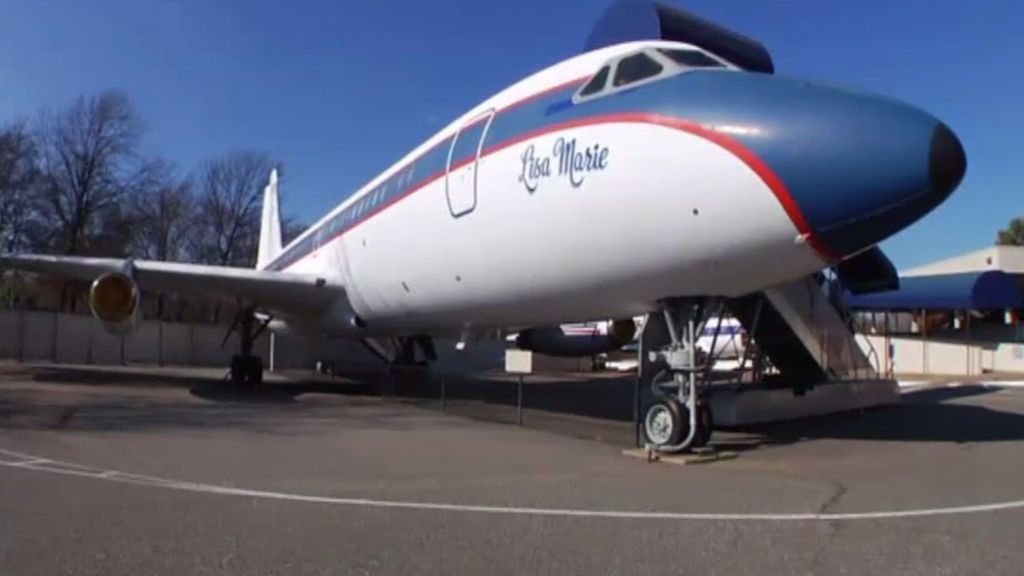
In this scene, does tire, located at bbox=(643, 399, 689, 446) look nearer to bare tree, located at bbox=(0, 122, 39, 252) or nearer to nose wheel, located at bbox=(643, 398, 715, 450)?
nose wheel, located at bbox=(643, 398, 715, 450)

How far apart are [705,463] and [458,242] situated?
4336 millimetres

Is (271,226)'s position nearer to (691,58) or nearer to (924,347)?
(691,58)

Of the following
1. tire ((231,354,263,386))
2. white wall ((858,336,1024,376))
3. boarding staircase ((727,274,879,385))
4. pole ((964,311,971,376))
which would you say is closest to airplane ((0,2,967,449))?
boarding staircase ((727,274,879,385))

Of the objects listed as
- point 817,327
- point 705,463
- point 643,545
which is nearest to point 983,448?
point 817,327

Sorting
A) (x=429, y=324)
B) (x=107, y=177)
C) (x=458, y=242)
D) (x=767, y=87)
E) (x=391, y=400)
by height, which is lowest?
(x=391, y=400)

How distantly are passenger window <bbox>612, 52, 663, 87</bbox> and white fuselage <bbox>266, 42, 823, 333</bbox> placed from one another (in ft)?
1.16

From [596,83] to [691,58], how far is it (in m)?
1.02

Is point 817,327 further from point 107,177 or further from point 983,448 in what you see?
point 107,177

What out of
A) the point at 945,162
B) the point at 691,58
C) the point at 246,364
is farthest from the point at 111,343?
the point at 945,162

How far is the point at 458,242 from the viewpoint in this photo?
453 inches

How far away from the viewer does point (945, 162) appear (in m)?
7.34

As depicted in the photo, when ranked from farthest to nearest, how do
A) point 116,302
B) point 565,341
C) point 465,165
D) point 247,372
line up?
point 565,341, point 247,372, point 116,302, point 465,165

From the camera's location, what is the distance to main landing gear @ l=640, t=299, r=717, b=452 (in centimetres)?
932

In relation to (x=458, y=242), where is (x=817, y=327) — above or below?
below
